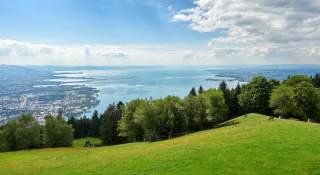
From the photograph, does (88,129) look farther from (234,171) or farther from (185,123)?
(234,171)

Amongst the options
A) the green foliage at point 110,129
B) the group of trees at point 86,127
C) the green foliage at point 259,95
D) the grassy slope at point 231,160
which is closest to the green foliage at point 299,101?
the green foliage at point 259,95

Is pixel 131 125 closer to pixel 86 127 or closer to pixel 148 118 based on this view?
pixel 148 118

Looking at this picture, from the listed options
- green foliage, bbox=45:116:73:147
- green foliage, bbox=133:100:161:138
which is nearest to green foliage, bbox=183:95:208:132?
green foliage, bbox=133:100:161:138

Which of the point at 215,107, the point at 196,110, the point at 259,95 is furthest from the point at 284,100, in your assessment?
the point at 196,110

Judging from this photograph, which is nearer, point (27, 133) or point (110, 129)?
point (27, 133)

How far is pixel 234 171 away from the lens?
20062mm

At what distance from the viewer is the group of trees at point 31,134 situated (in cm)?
7486

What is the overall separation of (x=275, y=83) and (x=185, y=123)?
2915cm

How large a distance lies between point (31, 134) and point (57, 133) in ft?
19.2

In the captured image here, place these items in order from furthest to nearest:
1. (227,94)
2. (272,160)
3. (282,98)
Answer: (227,94), (282,98), (272,160)

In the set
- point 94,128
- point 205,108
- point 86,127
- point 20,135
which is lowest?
point 86,127

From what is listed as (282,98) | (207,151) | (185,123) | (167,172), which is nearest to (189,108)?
(185,123)

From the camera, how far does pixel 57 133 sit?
7712cm

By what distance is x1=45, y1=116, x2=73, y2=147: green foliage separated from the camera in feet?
253
